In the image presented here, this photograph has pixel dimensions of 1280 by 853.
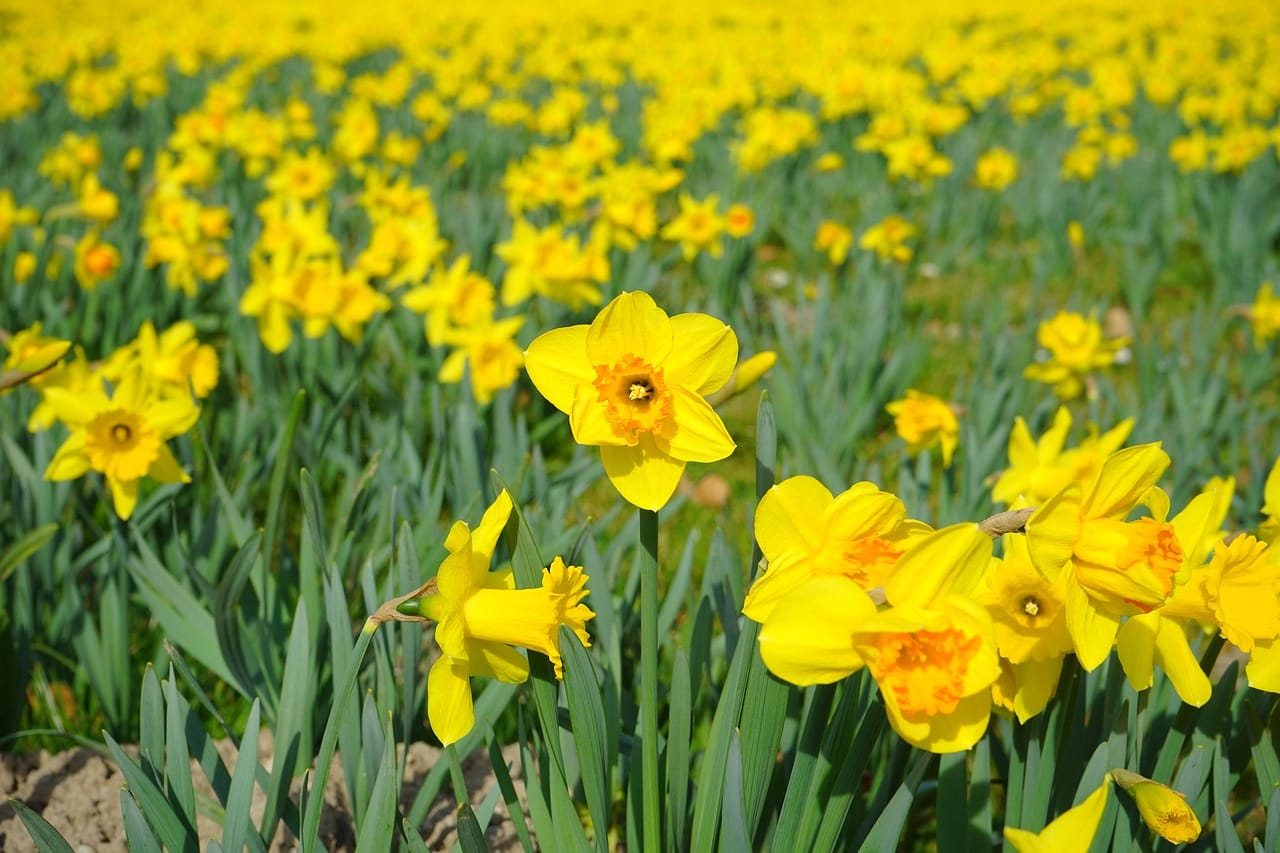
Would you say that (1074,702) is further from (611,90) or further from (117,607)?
(611,90)

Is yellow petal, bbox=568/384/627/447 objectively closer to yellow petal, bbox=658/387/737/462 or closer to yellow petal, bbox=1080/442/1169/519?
yellow petal, bbox=658/387/737/462

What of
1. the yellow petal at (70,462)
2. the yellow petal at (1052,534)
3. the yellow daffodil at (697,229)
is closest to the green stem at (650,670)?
the yellow petal at (1052,534)

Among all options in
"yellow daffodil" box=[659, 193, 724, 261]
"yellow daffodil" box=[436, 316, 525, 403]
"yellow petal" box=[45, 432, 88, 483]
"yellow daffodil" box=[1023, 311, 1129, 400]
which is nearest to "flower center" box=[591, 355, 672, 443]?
"yellow petal" box=[45, 432, 88, 483]

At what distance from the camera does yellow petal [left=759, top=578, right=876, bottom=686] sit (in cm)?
78

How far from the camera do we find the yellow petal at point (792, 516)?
0.85 meters

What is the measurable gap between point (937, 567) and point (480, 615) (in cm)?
44

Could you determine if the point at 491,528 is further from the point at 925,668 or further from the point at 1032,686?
the point at 1032,686

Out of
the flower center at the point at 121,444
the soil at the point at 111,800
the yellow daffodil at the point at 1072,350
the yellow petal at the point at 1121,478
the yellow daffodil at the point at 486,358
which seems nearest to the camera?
the yellow petal at the point at 1121,478

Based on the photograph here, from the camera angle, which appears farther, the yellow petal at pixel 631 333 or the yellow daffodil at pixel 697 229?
the yellow daffodil at pixel 697 229

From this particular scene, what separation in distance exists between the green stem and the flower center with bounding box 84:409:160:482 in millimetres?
996

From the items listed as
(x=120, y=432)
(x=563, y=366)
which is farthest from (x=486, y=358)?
(x=563, y=366)

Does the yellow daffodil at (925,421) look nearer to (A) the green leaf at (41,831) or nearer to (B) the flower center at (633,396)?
(B) the flower center at (633,396)

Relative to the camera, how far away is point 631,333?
0.95 metres

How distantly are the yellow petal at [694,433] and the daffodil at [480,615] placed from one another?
16 cm
